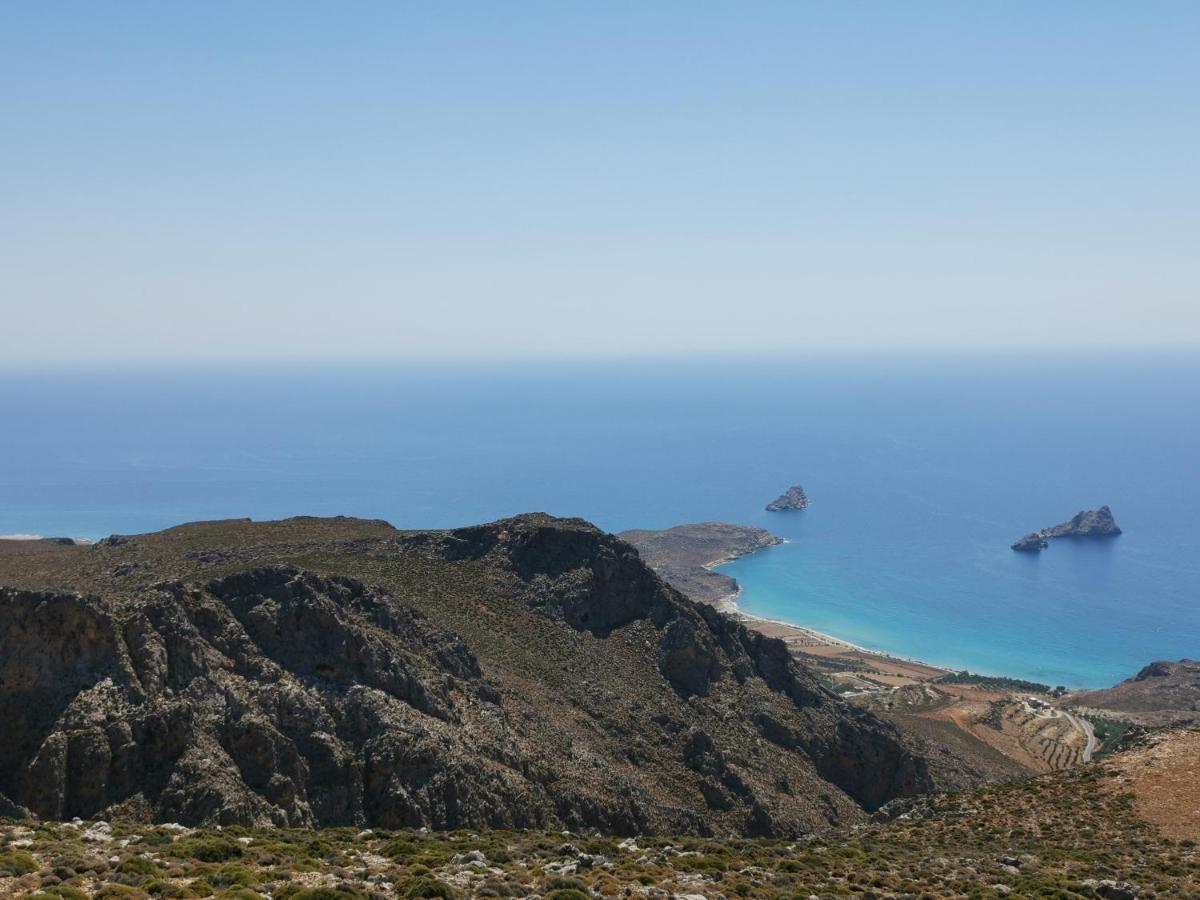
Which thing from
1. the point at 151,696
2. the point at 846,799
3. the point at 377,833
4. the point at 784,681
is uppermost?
the point at 151,696

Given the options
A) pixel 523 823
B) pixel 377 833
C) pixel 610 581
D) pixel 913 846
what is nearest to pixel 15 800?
pixel 377 833

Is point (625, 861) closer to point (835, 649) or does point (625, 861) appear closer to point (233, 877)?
point (233, 877)

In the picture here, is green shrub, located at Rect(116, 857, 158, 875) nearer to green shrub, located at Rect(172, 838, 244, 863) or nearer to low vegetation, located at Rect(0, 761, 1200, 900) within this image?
low vegetation, located at Rect(0, 761, 1200, 900)

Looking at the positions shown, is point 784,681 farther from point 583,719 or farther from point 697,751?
point 583,719

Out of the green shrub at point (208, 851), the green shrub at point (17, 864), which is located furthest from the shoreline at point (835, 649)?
the green shrub at point (17, 864)

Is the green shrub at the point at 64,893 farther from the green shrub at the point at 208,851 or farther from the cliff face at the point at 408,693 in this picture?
the cliff face at the point at 408,693

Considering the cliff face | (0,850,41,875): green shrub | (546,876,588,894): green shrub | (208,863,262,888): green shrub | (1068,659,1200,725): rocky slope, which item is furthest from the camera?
(1068,659,1200,725): rocky slope

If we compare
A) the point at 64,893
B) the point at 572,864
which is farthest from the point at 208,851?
the point at 572,864

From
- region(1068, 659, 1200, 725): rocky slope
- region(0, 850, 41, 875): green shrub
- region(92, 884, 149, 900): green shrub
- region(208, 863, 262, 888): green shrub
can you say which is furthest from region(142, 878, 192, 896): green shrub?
region(1068, 659, 1200, 725): rocky slope
